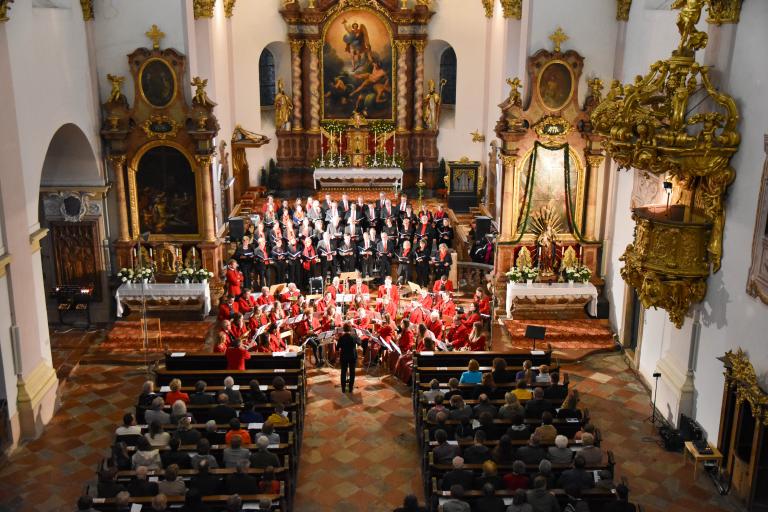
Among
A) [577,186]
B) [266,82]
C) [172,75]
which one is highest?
[266,82]

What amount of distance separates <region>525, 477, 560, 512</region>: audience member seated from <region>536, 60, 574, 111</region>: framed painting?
1115 cm

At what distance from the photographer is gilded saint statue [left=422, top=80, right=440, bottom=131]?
2949 cm

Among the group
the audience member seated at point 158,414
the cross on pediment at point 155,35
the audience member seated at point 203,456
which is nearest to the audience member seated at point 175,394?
the audience member seated at point 158,414

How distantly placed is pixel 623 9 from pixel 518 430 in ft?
35.8

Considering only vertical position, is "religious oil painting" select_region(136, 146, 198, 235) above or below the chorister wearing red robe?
above

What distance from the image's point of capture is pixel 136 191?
19.0 m

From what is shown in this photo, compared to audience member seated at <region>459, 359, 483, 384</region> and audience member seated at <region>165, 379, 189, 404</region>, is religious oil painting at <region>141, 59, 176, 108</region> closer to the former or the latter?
audience member seated at <region>165, 379, 189, 404</region>

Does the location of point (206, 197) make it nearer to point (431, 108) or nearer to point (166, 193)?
point (166, 193)

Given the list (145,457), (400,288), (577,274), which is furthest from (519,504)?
(400,288)

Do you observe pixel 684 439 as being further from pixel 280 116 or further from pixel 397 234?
pixel 280 116

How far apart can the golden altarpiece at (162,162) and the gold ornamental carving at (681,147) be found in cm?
1014

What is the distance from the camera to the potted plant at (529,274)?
18469 millimetres

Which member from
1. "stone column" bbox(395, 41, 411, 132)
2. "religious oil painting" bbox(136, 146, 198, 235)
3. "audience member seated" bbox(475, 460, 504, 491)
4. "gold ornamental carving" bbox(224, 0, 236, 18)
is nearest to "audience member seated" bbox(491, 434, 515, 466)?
Result: "audience member seated" bbox(475, 460, 504, 491)

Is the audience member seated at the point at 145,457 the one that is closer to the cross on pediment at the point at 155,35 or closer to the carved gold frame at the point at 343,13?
the cross on pediment at the point at 155,35
